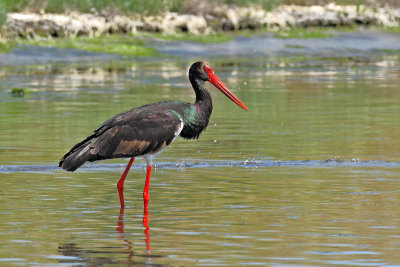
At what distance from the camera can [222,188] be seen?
13539 mm

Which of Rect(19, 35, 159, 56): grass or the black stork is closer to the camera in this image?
the black stork

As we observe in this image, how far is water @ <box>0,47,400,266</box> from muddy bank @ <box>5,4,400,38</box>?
1724cm

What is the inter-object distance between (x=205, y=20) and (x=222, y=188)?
127 feet

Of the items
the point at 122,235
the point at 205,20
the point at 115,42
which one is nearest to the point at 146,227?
the point at 122,235

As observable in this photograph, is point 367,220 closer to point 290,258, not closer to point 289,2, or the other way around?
point 290,258

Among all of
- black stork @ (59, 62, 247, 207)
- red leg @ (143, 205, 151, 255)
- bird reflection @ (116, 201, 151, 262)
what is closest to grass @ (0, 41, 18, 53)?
black stork @ (59, 62, 247, 207)

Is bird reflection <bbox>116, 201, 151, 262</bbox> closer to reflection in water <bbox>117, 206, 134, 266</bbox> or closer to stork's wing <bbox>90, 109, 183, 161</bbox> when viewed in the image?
reflection in water <bbox>117, 206, 134, 266</bbox>

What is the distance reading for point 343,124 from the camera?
2067 cm

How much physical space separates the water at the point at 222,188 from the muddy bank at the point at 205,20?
17.2 metres

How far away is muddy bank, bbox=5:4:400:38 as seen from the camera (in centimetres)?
4406

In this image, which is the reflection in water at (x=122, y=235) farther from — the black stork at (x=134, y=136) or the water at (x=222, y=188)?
the black stork at (x=134, y=136)

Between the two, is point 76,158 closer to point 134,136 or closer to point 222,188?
point 134,136

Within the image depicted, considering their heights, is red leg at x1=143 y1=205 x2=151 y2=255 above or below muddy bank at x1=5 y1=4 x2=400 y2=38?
above

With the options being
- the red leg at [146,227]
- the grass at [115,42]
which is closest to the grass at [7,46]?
the grass at [115,42]
